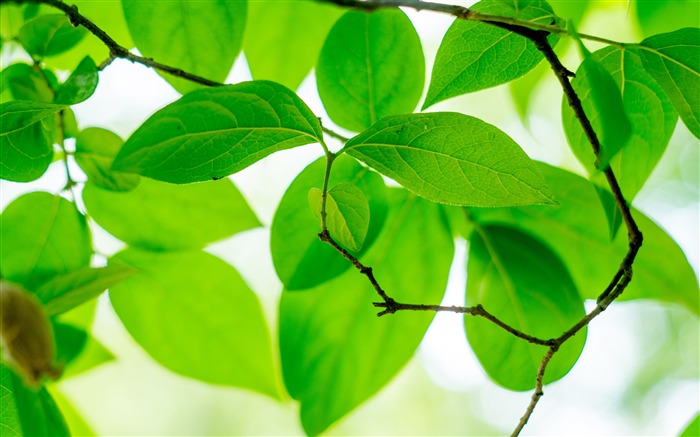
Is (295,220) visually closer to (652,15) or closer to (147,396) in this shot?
(652,15)

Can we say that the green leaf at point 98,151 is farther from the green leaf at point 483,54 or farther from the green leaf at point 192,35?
the green leaf at point 483,54

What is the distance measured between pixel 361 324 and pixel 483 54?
0.57 ft

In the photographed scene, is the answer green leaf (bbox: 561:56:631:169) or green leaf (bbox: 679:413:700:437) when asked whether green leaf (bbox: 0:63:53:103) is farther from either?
green leaf (bbox: 679:413:700:437)

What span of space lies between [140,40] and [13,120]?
75 mm

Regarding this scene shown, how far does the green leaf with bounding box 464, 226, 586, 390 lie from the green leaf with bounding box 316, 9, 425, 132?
0.33 ft

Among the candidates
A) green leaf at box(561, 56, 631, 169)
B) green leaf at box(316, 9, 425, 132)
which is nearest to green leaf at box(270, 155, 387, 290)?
green leaf at box(316, 9, 425, 132)

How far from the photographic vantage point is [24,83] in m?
0.35

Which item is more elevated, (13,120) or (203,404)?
(13,120)

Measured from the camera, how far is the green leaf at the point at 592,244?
377 millimetres

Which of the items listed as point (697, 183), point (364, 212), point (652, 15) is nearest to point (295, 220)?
point (364, 212)

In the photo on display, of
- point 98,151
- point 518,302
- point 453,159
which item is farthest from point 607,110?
point 98,151

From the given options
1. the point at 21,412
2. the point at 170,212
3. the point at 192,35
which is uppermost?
the point at 192,35

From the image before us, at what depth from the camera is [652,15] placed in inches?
15.5

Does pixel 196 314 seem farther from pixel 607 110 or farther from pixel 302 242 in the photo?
pixel 607 110
